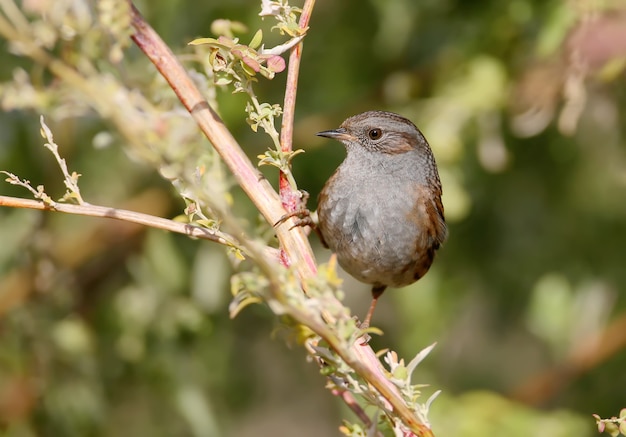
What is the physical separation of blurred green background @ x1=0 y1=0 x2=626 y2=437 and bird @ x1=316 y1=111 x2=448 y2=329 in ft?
0.38

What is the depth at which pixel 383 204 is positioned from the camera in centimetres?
382

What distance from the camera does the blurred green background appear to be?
4160 millimetres

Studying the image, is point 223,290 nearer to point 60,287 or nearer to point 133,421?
point 60,287

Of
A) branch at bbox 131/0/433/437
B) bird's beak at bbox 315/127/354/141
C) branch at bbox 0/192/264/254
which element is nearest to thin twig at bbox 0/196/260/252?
branch at bbox 0/192/264/254

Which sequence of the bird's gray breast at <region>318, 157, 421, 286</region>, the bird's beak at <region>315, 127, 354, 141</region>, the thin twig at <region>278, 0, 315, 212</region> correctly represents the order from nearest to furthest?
the thin twig at <region>278, 0, 315, 212</region> < the bird's gray breast at <region>318, 157, 421, 286</region> < the bird's beak at <region>315, 127, 354, 141</region>

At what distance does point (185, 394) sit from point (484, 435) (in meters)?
1.36

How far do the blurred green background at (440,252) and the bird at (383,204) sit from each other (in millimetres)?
115

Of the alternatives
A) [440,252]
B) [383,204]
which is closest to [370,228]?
[383,204]

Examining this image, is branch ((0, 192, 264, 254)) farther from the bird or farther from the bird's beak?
the bird's beak

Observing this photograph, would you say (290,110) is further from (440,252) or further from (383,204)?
(440,252)

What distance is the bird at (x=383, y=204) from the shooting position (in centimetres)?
375

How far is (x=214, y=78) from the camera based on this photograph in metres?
2.34

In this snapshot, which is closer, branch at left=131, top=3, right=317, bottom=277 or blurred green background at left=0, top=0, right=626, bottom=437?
branch at left=131, top=3, right=317, bottom=277

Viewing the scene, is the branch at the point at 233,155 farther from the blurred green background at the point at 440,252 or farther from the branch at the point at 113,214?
→ the blurred green background at the point at 440,252
